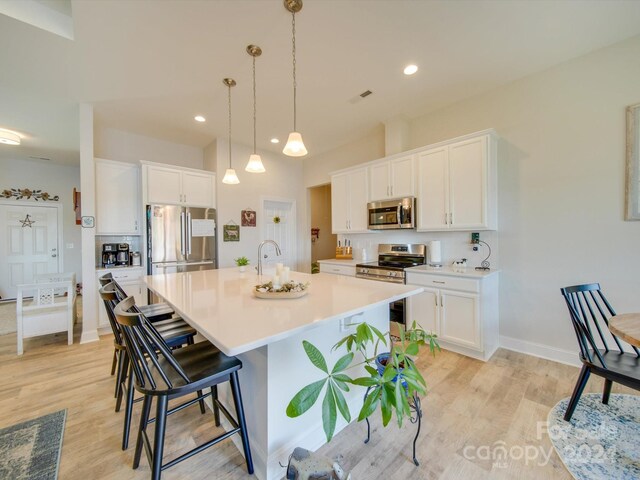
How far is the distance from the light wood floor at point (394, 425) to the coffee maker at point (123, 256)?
1451 millimetres

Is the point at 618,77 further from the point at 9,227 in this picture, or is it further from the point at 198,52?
the point at 9,227

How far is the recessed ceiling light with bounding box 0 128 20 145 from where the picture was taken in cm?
390

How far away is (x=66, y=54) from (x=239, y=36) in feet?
5.47

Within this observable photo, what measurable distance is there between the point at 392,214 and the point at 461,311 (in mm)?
1484

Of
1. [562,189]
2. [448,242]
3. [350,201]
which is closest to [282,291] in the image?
[448,242]

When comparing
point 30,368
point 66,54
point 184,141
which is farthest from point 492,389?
point 184,141

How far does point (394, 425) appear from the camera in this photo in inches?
69.0

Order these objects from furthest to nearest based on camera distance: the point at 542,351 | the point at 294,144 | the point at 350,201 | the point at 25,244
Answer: the point at 25,244 → the point at 350,201 → the point at 542,351 → the point at 294,144

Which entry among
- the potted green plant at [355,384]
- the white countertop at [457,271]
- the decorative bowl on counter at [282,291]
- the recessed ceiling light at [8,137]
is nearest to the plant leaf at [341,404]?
the potted green plant at [355,384]

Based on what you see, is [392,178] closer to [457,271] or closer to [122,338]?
[457,271]

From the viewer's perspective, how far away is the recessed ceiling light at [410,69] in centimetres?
260

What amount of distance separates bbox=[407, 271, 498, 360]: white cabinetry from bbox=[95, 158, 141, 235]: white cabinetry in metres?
4.08

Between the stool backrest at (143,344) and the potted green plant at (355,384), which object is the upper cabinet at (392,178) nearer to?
the potted green plant at (355,384)

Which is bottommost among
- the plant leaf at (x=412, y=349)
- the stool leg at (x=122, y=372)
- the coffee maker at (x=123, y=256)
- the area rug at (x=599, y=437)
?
the area rug at (x=599, y=437)
